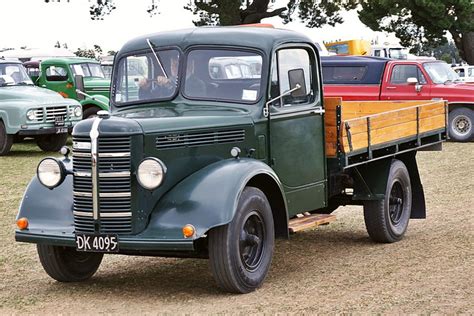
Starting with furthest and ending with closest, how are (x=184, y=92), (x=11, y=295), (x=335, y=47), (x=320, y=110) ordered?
1. (x=335, y=47)
2. (x=320, y=110)
3. (x=184, y=92)
4. (x=11, y=295)

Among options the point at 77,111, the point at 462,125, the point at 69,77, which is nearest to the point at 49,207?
the point at 77,111

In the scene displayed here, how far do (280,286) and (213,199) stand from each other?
99 centimetres

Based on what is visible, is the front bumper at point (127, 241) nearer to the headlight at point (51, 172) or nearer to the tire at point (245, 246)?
the tire at point (245, 246)

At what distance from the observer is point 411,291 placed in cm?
675

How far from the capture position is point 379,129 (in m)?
8.84

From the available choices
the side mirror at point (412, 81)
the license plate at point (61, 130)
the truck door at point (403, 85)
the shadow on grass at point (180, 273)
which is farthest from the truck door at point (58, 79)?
the shadow on grass at point (180, 273)

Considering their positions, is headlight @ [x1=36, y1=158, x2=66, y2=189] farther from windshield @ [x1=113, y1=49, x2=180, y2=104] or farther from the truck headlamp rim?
the truck headlamp rim

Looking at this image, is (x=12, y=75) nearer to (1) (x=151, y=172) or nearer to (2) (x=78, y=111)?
(2) (x=78, y=111)

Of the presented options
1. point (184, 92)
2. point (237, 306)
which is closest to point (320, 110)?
point (184, 92)

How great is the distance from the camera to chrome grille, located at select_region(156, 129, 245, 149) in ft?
22.1

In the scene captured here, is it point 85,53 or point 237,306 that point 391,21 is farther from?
point 237,306

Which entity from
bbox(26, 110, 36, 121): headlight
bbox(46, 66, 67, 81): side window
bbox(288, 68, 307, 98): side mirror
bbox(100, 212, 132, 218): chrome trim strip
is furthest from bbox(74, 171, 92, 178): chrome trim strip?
bbox(46, 66, 67, 81): side window

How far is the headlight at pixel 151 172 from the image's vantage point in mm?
6465

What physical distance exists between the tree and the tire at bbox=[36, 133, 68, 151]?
1039 inches
